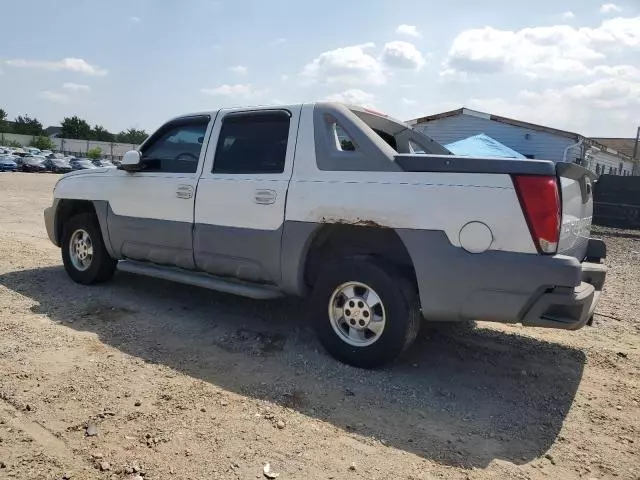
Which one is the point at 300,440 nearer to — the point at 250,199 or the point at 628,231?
the point at 250,199

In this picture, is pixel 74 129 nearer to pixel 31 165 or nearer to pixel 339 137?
pixel 31 165

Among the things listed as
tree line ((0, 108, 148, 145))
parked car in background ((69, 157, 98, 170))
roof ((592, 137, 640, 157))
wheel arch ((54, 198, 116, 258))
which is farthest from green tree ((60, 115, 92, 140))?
wheel arch ((54, 198, 116, 258))

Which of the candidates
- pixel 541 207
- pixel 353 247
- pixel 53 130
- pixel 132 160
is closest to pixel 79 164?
pixel 132 160

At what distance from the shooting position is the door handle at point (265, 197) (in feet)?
14.4

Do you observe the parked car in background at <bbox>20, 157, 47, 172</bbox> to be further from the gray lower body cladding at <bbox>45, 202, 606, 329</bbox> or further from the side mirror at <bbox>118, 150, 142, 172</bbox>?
the gray lower body cladding at <bbox>45, 202, 606, 329</bbox>

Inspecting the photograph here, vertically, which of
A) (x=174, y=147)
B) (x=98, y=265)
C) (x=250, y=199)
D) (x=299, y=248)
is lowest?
(x=98, y=265)

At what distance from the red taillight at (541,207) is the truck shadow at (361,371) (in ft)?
3.90

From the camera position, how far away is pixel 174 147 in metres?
5.39

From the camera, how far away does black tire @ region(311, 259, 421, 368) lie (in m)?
3.80

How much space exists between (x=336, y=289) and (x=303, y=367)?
0.67 meters

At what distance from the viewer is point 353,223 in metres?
3.94

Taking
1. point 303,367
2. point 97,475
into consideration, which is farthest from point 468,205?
point 97,475

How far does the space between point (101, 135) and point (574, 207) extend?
115574 millimetres

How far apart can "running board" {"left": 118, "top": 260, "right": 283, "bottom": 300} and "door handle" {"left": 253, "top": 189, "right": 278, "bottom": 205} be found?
2.47 ft
